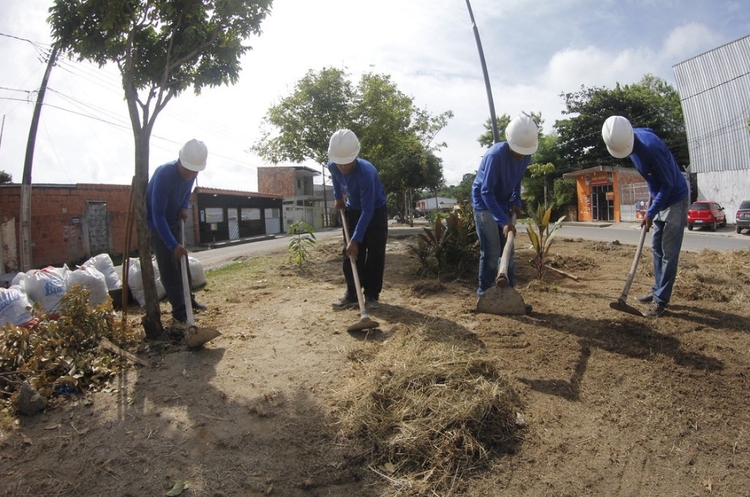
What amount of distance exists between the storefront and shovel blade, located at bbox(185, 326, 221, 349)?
2827cm

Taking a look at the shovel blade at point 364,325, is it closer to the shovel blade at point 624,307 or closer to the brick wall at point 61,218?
the shovel blade at point 624,307

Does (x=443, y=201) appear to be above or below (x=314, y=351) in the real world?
above

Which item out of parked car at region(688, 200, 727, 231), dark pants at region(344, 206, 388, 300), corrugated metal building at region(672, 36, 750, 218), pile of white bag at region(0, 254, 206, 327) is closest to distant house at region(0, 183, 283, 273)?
pile of white bag at region(0, 254, 206, 327)

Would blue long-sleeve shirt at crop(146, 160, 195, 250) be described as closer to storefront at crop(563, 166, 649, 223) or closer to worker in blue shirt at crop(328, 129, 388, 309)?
worker in blue shirt at crop(328, 129, 388, 309)

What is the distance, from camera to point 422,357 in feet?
8.73

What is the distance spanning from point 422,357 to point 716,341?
6.50 ft

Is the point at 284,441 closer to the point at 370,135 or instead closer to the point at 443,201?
the point at 370,135

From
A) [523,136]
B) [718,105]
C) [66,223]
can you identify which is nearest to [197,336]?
[523,136]

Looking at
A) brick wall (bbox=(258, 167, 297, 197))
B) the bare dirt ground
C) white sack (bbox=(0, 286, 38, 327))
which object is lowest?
the bare dirt ground

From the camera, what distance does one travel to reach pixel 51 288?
4.44m

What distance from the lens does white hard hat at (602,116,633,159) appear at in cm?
364

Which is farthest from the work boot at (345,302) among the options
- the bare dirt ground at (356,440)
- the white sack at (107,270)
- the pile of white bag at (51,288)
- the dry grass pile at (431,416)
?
the white sack at (107,270)

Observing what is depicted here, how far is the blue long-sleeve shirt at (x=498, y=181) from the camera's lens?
152 inches

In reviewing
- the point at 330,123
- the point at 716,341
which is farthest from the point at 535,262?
the point at 330,123
